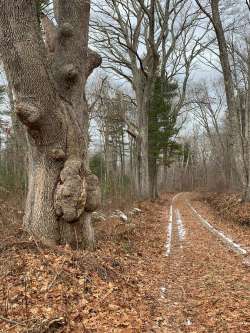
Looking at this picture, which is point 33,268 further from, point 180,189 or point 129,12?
point 180,189

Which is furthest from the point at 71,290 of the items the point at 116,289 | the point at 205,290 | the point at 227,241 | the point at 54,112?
the point at 227,241

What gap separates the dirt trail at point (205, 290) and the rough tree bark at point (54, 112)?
2.07 metres

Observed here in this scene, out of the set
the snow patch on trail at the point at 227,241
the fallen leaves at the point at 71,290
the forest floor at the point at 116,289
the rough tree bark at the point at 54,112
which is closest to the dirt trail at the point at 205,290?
the forest floor at the point at 116,289

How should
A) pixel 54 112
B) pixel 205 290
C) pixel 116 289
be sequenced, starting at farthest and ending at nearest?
pixel 54 112
pixel 205 290
pixel 116 289

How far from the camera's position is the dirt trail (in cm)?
493

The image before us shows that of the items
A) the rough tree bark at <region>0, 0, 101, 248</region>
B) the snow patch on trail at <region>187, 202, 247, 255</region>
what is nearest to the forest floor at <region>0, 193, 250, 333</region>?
A: the snow patch on trail at <region>187, 202, 247, 255</region>

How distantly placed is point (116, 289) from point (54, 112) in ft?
11.1

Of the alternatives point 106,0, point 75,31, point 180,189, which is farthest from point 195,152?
point 75,31

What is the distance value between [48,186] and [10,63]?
2345 mm

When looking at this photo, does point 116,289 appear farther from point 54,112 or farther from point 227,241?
point 227,241

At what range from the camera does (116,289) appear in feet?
19.3

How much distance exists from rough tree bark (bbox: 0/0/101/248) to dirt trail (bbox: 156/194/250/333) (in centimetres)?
207

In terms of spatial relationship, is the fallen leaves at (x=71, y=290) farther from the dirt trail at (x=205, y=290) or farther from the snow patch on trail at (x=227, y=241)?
the snow patch on trail at (x=227, y=241)

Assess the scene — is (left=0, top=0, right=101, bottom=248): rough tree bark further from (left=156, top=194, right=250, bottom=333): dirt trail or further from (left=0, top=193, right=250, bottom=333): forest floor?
(left=156, top=194, right=250, bottom=333): dirt trail
